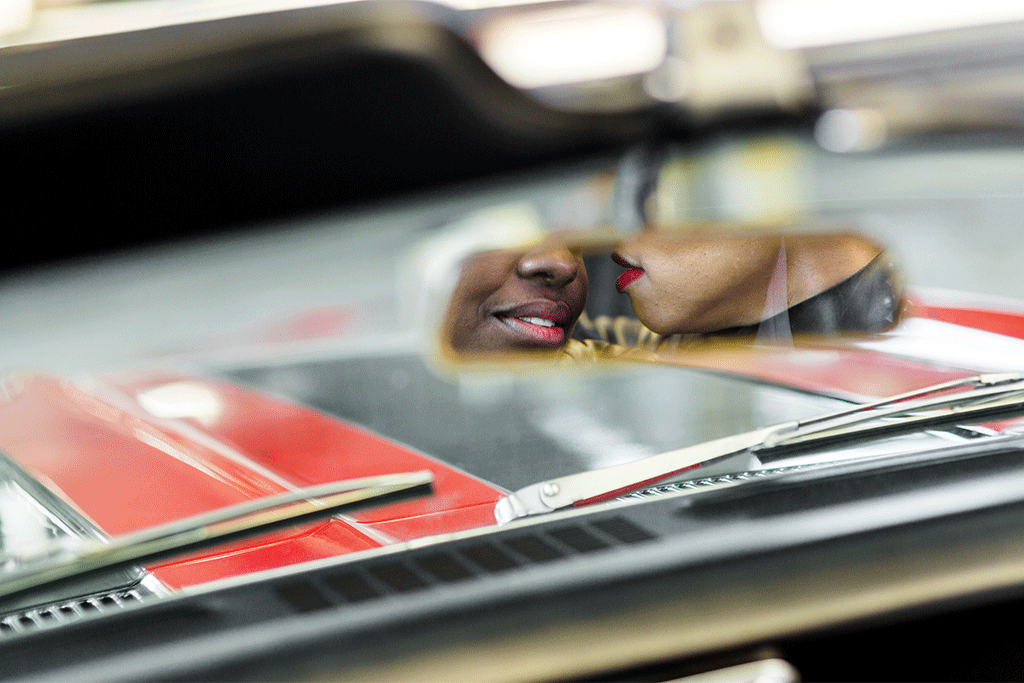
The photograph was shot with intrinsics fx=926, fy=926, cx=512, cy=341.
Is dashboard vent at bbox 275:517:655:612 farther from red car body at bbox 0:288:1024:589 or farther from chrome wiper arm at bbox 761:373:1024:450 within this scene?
chrome wiper arm at bbox 761:373:1024:450

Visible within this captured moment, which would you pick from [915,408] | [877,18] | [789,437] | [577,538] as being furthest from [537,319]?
[877,18]

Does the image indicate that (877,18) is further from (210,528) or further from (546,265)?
(210,528)

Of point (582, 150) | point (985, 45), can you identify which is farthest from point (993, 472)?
point (985, 45)

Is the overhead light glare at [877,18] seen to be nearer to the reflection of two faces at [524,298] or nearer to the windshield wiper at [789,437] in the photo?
the windshield wiper at [789,437]

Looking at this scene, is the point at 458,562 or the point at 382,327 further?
the point at 382,327

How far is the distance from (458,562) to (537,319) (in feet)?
0.72

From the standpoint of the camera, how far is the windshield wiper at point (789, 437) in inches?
33.9

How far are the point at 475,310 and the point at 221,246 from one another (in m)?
1.05

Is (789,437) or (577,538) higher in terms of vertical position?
(789,437)

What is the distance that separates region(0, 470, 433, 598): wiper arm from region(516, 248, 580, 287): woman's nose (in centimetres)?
22

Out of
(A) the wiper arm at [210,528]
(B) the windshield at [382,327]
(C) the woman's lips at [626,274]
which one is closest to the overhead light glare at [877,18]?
(B) the windshield at [382,327]

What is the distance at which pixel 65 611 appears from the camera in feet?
2.42

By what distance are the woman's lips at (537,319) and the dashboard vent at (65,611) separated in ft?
1.26

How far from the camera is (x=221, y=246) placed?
5.67ft
